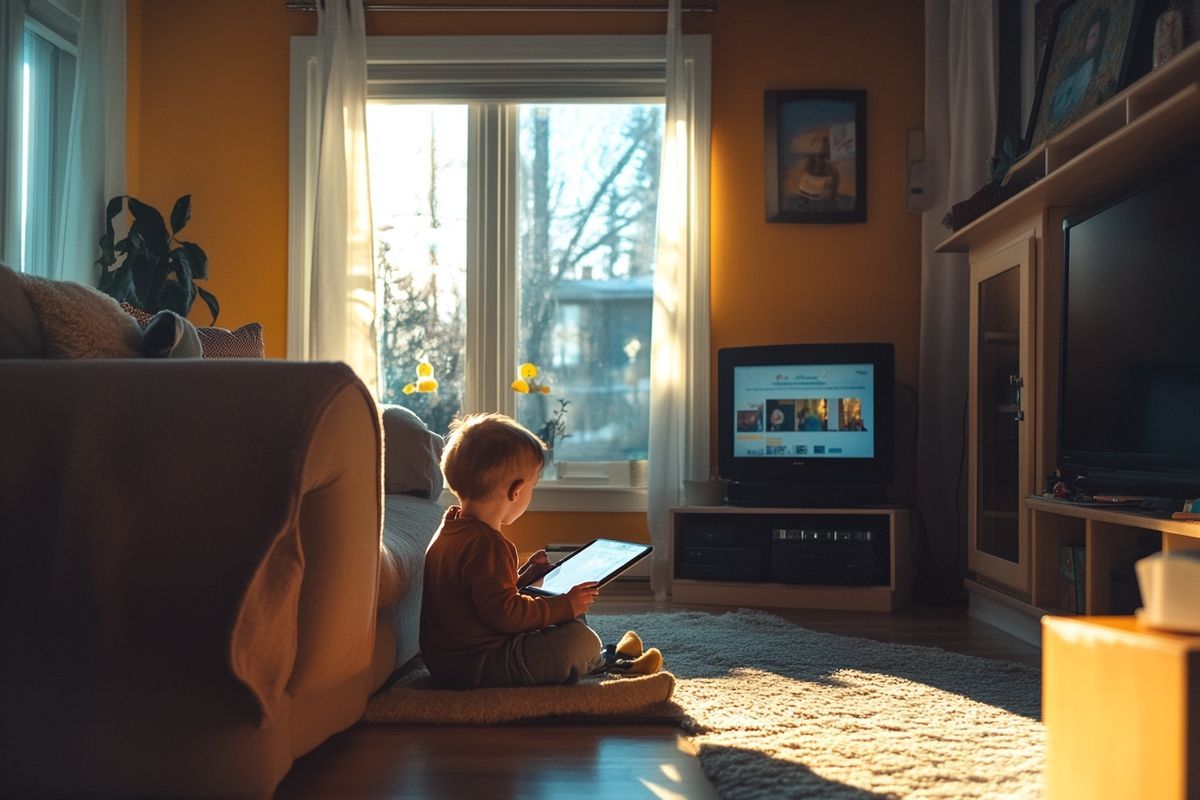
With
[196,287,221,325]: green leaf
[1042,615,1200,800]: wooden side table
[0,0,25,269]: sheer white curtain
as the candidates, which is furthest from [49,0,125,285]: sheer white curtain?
[1042,615,1200,800]: wooden side table

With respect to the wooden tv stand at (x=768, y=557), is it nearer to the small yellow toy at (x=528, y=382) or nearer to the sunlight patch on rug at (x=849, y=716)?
the sunlight patch on rug at (x=849, y=716)

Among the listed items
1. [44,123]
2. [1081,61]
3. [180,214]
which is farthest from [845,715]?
[44,123]

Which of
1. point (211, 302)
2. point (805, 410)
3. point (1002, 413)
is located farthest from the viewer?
point (211, 302)

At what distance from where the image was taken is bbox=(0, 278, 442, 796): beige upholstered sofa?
51.4 inches

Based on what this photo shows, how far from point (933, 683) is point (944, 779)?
78 centimetres

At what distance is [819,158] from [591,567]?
2632 mm

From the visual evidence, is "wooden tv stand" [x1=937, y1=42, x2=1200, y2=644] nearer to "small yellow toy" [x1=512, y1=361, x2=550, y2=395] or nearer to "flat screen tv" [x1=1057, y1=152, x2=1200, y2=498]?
"flat screen tv" [x1=1057, y1=152, x2=1200, y2=498]

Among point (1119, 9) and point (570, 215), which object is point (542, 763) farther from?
point (570, 215)

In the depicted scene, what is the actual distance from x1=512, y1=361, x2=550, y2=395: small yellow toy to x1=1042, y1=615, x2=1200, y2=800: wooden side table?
10.5 feet

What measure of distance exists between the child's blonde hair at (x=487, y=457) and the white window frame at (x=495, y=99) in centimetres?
227

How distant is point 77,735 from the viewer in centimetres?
135

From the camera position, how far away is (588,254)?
449 cm

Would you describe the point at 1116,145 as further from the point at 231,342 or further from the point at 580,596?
the point at 231,342

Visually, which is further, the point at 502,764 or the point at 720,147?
the point at 720,147
